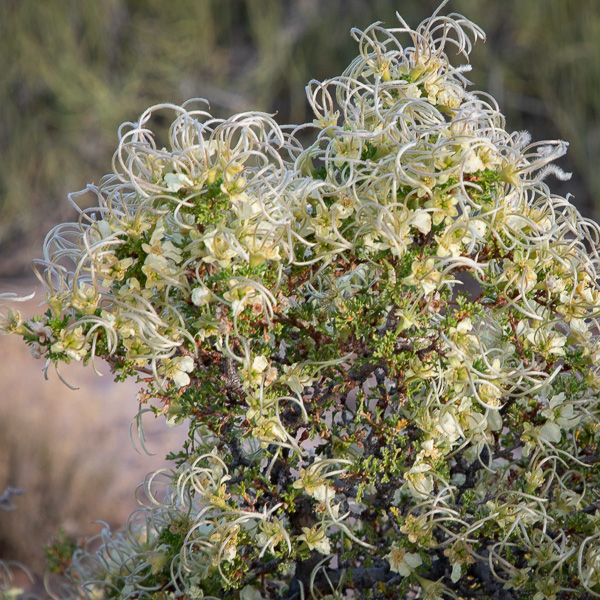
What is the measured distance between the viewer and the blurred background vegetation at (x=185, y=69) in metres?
3.53

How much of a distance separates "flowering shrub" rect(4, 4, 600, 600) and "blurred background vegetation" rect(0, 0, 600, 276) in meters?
3.13

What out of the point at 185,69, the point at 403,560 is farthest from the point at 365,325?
the point at 185,69

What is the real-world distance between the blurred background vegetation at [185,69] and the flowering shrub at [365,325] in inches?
123

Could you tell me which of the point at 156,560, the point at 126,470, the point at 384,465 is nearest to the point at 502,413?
the point at 384,465

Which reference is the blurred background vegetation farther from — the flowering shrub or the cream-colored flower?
the cream-colored flower

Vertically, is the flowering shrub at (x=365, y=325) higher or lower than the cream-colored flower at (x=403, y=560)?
higher

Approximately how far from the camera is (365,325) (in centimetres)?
68

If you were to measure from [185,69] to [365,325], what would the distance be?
135 inches

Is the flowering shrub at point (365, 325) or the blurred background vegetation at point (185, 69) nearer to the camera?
the flowering shrub at point (365, 325)

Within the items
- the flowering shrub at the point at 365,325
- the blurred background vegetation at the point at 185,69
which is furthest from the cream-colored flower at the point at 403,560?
the blurred background vegetation at the point at 185,69

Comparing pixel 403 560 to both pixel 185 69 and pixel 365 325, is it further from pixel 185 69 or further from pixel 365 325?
pixel 185 69

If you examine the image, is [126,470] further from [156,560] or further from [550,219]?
[550,219]

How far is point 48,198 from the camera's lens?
393 centimetres

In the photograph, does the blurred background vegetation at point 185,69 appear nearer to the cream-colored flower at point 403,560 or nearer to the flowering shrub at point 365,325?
the flowering shrub at point 365,325
